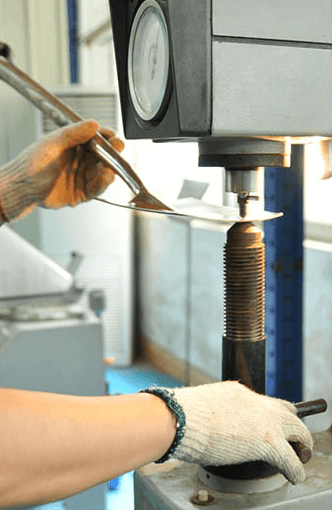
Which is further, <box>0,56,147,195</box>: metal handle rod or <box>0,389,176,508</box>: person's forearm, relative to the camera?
<box>0,56,147,195</box>: metal handle rod

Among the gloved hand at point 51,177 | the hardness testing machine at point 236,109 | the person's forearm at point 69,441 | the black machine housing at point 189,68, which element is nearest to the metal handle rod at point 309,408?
the hardness testing machine at point 236,109

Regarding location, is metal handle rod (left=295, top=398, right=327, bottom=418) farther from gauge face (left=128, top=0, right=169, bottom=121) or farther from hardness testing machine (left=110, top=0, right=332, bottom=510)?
gauge face (left=128, top=0, right=169, bottom=121)

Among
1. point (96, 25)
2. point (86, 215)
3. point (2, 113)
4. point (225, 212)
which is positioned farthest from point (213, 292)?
point (225, 212)

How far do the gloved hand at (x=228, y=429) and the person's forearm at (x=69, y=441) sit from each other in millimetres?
15

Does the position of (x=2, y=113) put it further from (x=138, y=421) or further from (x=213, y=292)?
(x=138, y=421)

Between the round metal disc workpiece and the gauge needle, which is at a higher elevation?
the gauge needle

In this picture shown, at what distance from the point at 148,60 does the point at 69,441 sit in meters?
0.34

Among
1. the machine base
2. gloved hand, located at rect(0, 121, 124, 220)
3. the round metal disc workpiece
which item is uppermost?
gloved hand, located at rect(0, 121, 124, 220)

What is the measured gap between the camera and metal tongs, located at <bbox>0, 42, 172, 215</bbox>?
2.64 feet

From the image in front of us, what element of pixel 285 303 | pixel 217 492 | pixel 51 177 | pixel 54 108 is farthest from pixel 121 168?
pixel 285 303

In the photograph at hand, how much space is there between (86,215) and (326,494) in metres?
3.41

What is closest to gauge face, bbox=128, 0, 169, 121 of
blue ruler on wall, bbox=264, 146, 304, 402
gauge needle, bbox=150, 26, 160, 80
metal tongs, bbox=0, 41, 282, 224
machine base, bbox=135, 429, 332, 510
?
gauge needle, bbox=150, 26, 160, 80

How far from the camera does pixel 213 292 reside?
131 inches

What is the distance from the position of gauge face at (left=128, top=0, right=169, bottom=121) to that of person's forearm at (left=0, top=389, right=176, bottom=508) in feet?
0.87
